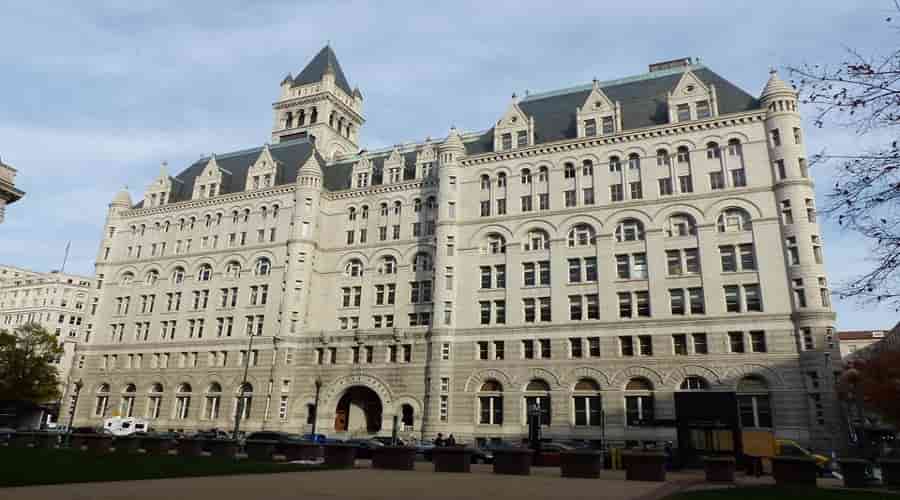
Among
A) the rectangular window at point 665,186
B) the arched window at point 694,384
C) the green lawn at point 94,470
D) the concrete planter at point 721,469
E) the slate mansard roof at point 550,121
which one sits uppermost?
the slate mansard roof at point 550,121

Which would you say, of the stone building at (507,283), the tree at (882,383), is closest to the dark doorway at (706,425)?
the stone building at (507,283)

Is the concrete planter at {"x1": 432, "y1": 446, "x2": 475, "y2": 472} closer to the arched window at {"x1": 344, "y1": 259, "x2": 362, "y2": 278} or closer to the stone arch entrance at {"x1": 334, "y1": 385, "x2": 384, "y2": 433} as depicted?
the stone arch entrance at {"x1": 334, "y1": 385, "x2": 384, "y2": 433}

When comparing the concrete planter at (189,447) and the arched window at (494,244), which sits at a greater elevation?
the arched window at (494,244)

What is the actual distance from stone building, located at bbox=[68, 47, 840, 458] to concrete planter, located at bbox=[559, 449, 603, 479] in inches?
380

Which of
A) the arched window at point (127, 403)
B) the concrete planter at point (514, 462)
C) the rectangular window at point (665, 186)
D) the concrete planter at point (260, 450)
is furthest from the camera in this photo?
the arched window at point (127, 403)

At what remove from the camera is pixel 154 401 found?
67.3 metres

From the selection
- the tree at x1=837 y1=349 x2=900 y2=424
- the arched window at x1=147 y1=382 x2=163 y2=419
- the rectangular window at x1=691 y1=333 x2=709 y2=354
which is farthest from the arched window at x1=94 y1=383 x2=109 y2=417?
the tree at x1=837 y1=349 x2=900 y2=424

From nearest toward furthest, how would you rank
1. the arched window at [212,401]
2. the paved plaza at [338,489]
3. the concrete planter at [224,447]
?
the paved plaza at [338,489], the concrete planter at [224,447], the arched window at [212,401]

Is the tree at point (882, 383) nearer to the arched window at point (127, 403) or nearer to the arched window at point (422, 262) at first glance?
the arched window at point (422, 262)

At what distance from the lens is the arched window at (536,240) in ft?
184

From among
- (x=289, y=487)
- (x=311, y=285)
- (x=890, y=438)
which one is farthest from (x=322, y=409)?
(x=890, y=438)

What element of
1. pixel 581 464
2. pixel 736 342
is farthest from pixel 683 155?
pixel 581 464

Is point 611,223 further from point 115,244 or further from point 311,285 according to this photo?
point 115,244

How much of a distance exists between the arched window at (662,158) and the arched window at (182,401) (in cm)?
5109
